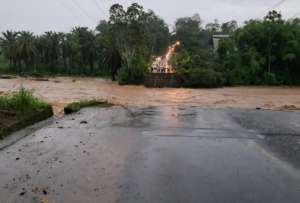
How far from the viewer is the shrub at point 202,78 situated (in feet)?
148

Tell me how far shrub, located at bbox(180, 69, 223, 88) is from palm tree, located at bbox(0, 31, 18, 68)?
39.2 meters

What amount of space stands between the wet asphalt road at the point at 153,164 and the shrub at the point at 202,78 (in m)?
32.8

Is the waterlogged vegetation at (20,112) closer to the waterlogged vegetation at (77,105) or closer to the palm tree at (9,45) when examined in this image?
the waterlogged vegetation at (77,105)

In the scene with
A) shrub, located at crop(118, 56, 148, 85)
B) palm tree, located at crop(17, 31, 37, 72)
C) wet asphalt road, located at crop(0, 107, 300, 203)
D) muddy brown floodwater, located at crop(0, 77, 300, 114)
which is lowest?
muddy brown floodwater, located at crop(0, 77, 300, 114)

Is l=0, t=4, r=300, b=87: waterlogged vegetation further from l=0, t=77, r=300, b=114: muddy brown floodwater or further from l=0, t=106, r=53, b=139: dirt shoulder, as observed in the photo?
l=0, t=106, r=53, b=139: dirt shoulder

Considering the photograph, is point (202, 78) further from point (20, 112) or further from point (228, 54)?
point (20, 112)

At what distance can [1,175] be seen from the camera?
6.33 meters

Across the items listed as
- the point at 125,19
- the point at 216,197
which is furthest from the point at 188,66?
the point at 216,197

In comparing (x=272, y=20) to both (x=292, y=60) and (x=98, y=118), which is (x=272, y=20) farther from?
(x=98, y=118)

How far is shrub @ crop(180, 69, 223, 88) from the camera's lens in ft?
148

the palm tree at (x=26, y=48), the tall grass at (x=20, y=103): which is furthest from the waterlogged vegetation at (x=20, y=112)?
the palm tree at (x=26, y=48)

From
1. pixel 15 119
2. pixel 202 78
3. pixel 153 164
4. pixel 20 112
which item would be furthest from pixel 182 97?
pixel 153 164

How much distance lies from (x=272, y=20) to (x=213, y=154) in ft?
147

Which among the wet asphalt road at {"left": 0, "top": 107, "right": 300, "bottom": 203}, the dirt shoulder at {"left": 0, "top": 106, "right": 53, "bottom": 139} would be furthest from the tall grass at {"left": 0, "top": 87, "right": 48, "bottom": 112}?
the wet asphalt road at {"left": 0, "top": 107, "right": 300, "bottom": 203}
